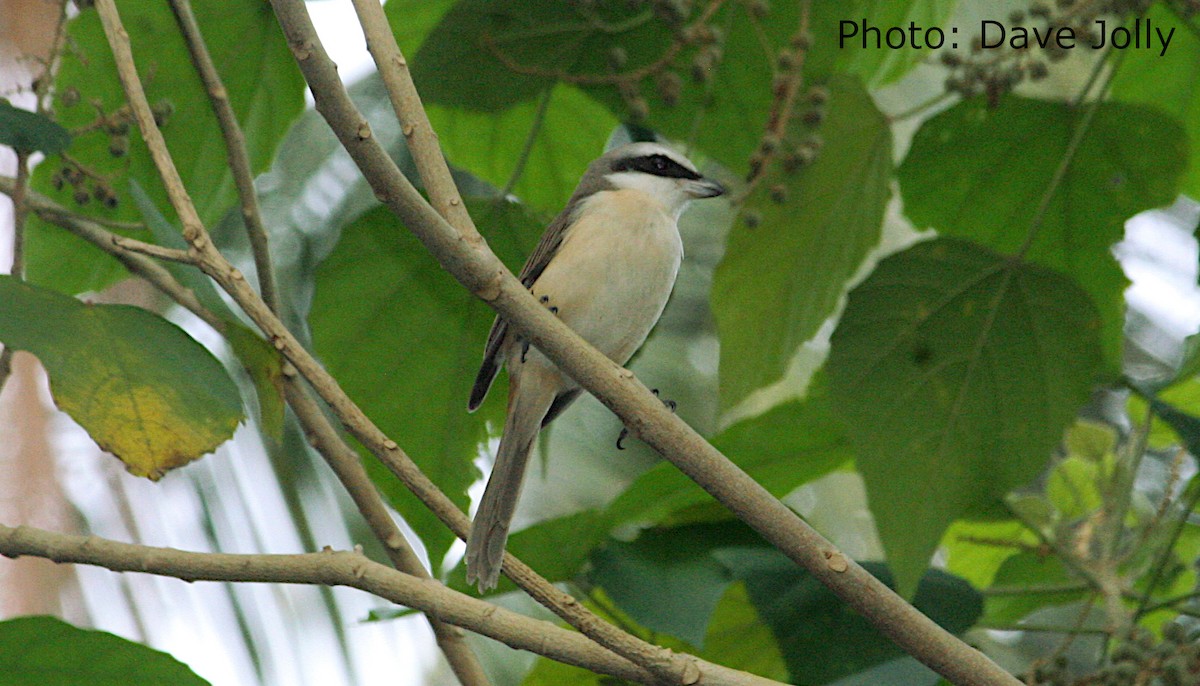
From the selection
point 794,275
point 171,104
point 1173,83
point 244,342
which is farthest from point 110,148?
point 1173,83

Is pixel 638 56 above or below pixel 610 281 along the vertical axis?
above

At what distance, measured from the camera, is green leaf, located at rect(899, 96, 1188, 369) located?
2.37 meters

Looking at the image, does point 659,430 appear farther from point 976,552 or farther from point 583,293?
point 976,552

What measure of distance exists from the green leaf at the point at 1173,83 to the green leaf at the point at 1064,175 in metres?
0.21

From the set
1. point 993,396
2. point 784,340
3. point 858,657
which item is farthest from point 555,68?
point 858,657

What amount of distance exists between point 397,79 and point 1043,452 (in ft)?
4.45

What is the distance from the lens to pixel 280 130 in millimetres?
2242

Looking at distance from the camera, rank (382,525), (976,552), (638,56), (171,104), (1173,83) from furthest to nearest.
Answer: (976,552) < (1173,83) < (638,56) < (171,104) < (382,525)

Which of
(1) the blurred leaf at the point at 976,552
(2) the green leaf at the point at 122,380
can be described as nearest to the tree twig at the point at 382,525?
(2) the green leaf at the point at 122,380

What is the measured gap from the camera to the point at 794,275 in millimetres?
2344

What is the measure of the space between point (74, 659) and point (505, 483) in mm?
820

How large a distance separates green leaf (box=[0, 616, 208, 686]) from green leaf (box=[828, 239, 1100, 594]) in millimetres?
1153

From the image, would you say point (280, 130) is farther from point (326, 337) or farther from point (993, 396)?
point (993, 396)

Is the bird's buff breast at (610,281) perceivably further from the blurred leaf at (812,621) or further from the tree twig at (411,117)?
the tree twig at (411,117)
